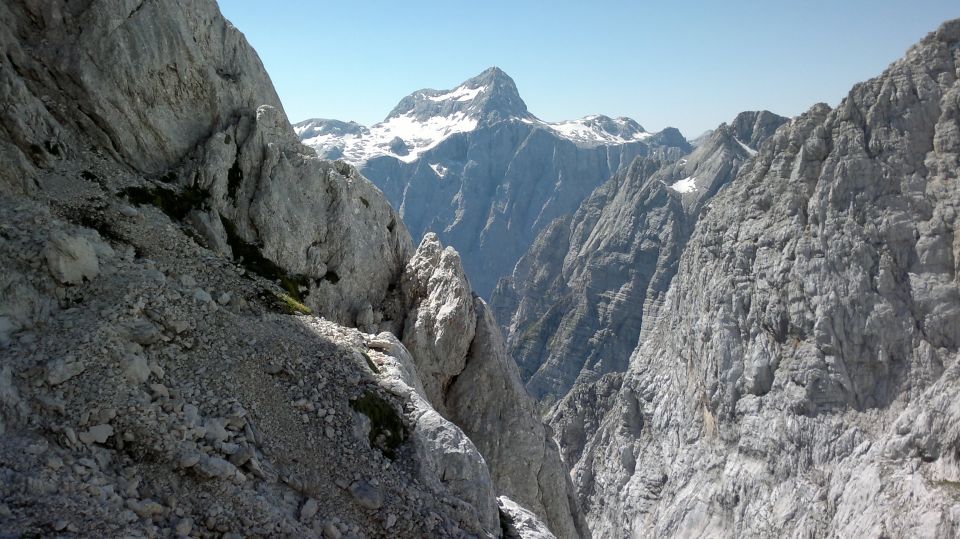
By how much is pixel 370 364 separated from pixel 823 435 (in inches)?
2546

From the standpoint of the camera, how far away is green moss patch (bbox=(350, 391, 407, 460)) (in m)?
14.5

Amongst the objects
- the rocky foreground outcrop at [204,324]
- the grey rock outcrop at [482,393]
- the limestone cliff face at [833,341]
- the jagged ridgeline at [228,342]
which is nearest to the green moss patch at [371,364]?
the jagged ridgeline at [228,342]

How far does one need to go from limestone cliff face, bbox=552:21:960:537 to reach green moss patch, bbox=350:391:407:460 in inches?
2175

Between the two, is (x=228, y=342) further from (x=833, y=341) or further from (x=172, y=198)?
(x=833, y=341)

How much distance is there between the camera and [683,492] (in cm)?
7838

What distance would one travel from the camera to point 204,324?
593 inches

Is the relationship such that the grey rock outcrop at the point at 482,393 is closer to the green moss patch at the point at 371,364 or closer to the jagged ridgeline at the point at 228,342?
the jagged ridgeline at the point at 228,342

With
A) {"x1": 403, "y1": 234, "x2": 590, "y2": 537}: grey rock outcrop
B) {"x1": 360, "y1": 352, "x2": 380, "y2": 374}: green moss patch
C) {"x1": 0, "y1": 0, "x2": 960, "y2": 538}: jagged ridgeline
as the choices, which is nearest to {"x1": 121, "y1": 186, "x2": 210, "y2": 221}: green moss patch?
{"x1": 0, "y1": 0, "x2": 960, "y2": 538}: jagged ridgeline

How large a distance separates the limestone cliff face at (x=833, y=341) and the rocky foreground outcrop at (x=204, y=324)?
4755cm

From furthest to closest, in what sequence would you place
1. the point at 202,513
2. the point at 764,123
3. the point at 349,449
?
the point at 764,123, the point at 349,449, the point at 202,513

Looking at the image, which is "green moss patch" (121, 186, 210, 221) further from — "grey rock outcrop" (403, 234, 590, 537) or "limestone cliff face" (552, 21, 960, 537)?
"limestone cliff face" (552, 21, 960, 537)

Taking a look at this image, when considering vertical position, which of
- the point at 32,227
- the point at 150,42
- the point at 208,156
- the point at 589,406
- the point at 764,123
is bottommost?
the point at 589,406

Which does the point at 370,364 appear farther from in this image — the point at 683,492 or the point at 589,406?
the point at 589,406

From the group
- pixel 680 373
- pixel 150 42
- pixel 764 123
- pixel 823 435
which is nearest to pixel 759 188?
pixel 680 373
